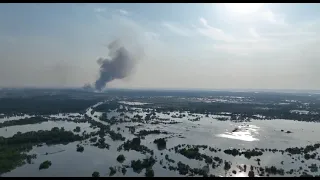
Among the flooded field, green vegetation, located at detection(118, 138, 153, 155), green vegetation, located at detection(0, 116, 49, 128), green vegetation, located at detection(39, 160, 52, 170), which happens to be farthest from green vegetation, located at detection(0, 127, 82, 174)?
green vegetation, located at detection(0, 116, 49, 128)

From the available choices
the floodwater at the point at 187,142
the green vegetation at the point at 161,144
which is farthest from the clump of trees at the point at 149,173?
the green vegetation at the point at 161,144

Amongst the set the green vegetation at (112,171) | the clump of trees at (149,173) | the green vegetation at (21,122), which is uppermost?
the green vegetation at (21,122)

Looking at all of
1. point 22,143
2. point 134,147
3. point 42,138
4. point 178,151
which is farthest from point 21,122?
point 178,151

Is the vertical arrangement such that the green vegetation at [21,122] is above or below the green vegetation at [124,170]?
above

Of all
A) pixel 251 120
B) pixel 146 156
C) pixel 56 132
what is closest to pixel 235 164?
pixel 146 156

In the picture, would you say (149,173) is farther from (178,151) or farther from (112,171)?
(178,151)

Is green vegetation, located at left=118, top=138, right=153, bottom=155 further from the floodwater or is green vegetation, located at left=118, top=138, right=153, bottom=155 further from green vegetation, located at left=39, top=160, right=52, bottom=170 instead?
green vegetation, located at left=39, top=160, right=52, bottom=170

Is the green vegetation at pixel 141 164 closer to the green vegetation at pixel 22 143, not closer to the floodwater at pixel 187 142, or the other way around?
the floodwater at pixel 187 142

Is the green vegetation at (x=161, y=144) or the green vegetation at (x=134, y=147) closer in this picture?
the green vegetation at (x=134, y=147)

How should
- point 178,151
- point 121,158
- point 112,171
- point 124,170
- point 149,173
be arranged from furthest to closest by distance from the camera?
1. point 178,151
2. point 121,158
3. point 124,170
4. point 112,171
5. point 149,173
